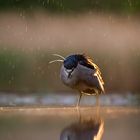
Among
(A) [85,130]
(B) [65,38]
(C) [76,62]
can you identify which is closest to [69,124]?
(A) [85,130]

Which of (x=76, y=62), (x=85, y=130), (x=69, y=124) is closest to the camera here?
(x=85, y=130)

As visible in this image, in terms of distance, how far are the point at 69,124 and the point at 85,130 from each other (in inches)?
13.5

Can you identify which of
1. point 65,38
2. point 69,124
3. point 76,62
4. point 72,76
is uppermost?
point 69,124

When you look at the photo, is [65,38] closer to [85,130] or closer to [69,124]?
[69,124]

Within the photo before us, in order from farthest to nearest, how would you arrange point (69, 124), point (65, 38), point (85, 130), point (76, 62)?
point (65, 38), point (76, 62), point (69, 124), point (85, 130)

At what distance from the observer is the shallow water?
15.2 ft

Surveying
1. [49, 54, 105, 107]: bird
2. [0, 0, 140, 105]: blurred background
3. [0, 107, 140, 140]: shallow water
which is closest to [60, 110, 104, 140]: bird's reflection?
[0, 107, 140, 140]: shallow water

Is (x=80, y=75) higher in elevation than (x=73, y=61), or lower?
lower

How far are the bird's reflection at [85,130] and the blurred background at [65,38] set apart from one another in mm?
3868

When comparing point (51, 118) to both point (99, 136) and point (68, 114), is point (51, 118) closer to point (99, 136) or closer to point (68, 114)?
point (68, 114)

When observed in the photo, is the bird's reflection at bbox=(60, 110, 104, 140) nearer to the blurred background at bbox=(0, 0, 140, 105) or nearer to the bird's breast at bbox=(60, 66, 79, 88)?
the bird's breast at bbox=(60, 66, 79, 88)

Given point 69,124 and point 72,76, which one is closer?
point 69,124

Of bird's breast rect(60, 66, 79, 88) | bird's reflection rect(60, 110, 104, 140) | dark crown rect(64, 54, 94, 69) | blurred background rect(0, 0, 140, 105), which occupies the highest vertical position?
bird's reflection rect(60, 110, 104, 140)

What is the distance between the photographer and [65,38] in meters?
10.8
